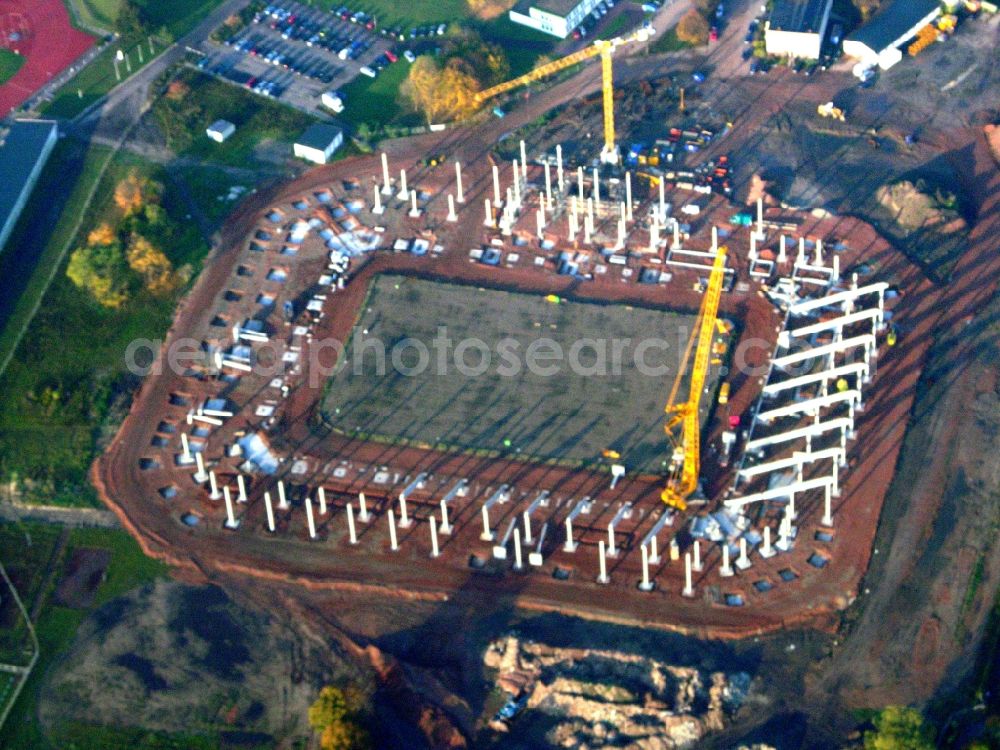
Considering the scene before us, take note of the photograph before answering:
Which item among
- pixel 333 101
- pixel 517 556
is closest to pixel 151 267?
pixel 333 101

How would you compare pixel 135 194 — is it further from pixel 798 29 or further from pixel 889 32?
pixel 889 32

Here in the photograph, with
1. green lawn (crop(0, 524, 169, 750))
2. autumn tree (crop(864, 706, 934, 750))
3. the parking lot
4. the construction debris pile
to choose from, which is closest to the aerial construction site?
green lawn (crop(0, 524, 169, 750))

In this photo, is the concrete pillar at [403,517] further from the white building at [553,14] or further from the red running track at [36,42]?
the red running track at [36,42]

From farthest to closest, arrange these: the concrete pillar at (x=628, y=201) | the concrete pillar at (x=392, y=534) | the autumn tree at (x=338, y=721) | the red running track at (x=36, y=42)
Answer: the red running track at (x=36, y=42), the concrete pillar at (x=628, y=201), the concrete pillar at (x=392, y=534), the autumn tree at (x=338, y=721)

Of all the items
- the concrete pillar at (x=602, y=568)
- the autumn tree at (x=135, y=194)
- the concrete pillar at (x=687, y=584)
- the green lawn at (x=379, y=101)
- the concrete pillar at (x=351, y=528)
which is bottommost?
the concrete pillar at (x=351, y=528)

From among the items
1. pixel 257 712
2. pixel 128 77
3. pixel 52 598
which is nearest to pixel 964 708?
pixel 257 712

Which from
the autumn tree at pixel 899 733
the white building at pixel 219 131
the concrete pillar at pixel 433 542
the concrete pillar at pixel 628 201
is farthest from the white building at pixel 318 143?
the autumn tree at pixel 899 733
